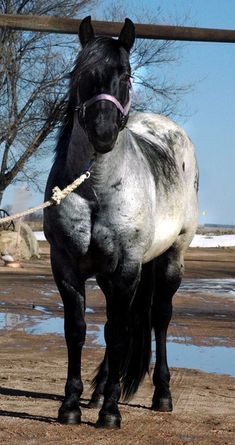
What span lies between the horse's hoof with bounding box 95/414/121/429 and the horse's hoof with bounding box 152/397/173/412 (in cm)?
85

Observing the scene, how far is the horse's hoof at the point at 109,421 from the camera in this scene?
19.4ft

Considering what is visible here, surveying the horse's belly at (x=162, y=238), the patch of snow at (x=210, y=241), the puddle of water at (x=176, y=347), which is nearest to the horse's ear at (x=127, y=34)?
the horse's belly at (x=162, y=238)

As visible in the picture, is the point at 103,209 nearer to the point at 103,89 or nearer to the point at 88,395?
the point at 103,89

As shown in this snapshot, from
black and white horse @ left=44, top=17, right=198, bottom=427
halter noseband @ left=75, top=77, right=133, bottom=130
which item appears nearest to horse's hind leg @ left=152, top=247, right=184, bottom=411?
black and white horse @ left=44, top=17, right=198, bottom=427

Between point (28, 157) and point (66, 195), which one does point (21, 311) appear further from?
point (28, 157)

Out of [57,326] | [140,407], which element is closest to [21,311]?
[57,326]

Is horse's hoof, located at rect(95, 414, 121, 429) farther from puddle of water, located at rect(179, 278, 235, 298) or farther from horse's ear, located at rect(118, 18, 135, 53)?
puddle of water, located at rect(179, 278, 235, 298)

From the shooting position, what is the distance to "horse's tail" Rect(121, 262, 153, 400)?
6875 mm

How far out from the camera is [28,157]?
31094 mm

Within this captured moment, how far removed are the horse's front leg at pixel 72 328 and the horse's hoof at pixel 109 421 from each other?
0.16 metres

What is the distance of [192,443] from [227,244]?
46.6 m

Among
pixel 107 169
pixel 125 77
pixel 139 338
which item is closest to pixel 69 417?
pixel 139 338

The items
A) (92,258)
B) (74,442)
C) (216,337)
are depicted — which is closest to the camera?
(74,442)

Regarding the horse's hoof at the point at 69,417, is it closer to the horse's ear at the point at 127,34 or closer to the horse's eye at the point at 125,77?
the horse's eye at the point at 125,77
